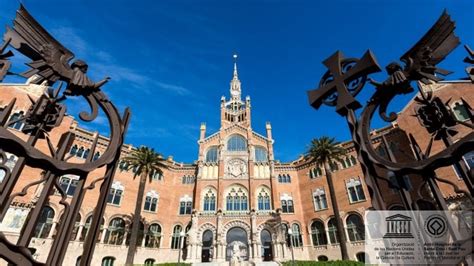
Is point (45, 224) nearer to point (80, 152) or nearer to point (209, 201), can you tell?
point (80, 152)

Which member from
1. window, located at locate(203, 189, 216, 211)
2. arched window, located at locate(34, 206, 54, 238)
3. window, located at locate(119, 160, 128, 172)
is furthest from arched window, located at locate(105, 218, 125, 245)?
window, located at locate(203, 189, 216, 211)

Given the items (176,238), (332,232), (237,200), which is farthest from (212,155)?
(332,232)

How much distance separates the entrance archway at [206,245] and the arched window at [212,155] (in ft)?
36.0

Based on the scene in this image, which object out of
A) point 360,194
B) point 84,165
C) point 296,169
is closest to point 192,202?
point 296,169

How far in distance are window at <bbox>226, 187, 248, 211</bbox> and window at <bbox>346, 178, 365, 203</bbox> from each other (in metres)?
14.2

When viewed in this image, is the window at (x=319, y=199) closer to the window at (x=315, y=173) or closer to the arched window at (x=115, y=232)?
the window at (x=315, y=173)

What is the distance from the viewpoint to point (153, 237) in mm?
34531

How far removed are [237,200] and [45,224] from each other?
904 inches

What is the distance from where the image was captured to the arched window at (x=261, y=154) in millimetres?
40725

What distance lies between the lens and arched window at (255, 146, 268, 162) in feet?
134

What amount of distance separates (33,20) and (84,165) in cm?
268

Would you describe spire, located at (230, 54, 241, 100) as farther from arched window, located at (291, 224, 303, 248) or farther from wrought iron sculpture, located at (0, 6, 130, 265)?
wrought iron sculpture, located at (0, 6, 130, 265)

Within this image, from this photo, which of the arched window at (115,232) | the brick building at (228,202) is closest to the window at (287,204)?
the brick building at (228,202)

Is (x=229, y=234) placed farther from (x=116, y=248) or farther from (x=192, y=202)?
(x=116, y=248)
